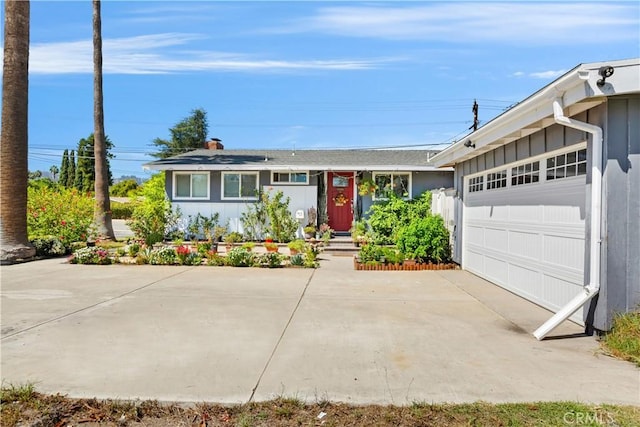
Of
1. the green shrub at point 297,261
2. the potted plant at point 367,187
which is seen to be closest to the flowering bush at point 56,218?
the green shrub at point 297,261

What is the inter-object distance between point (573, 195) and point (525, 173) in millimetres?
1707

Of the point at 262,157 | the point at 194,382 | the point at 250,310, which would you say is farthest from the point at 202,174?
the point at 194,382

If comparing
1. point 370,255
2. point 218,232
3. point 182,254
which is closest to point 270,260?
point 182,254

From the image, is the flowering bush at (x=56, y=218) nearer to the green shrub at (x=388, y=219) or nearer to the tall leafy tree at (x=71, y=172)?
the green shrub at (x=388, y=219)

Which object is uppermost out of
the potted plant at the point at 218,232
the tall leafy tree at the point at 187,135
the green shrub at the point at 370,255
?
the tall leafy tree at the point at 187,135

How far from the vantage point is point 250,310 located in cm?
637

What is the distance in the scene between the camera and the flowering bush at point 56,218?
14.1 metres

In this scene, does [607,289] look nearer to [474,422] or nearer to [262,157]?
[474,422]

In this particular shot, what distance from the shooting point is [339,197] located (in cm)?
1688

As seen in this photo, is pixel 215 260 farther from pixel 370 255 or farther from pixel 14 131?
pixel 14 131

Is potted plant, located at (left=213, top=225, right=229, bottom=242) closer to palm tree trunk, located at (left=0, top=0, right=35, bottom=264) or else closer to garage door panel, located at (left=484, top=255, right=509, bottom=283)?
palm tree trunk, located at (left=0, top=0, right=35, bottom=264)

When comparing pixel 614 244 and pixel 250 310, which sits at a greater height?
pixel 614 244

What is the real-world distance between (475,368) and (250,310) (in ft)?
11.2

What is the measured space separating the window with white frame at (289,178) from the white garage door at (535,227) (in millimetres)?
8123
